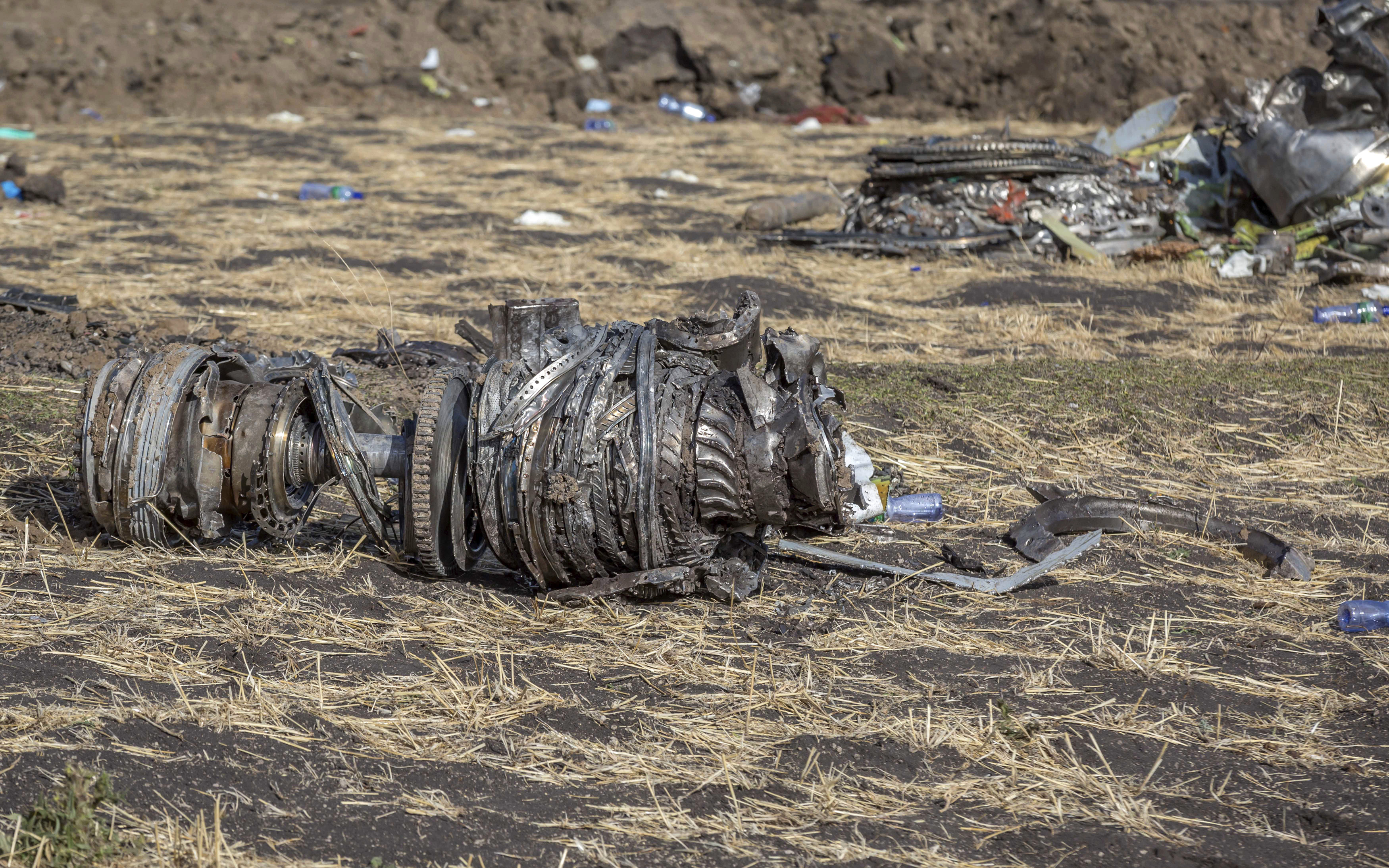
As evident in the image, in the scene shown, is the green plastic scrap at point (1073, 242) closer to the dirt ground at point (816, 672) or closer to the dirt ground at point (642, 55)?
the dirt ground at point (816, 672)

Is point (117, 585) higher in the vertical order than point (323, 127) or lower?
lower

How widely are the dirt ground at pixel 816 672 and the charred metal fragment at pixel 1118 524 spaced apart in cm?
6

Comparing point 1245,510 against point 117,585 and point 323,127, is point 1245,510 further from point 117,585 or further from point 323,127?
point 323,127

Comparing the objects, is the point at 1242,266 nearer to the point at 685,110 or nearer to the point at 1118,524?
the point at 1118,524

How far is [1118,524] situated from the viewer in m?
3.94

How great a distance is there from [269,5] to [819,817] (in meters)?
17.2

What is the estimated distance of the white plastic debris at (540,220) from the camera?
9156mm

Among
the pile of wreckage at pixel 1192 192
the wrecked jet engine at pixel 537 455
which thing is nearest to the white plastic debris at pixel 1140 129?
the pile of wreckage at pixel 1192 192

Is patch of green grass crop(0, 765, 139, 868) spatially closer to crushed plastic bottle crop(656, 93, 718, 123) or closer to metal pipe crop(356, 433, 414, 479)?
metal pipe crop(356, 433, 414, 479)

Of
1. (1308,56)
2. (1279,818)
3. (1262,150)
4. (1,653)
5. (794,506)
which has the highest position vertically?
(1308,56)

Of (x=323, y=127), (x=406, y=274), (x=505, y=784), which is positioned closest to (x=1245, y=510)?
(x=505, y=784)

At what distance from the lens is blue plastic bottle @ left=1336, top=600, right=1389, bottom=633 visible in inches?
131

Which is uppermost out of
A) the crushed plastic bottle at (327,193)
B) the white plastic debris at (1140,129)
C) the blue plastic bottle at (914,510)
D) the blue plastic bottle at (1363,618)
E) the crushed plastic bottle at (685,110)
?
the crushed plastic bottle at (685,110)

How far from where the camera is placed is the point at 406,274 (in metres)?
7.54
